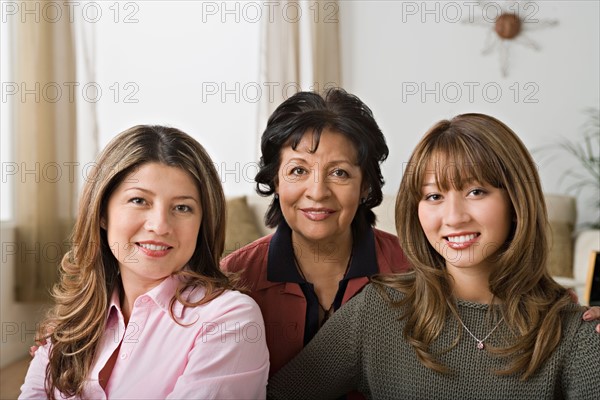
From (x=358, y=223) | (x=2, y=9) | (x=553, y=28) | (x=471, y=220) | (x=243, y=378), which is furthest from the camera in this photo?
(x=553, y=28)

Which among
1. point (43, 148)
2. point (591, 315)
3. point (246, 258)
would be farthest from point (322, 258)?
point (43, 148)

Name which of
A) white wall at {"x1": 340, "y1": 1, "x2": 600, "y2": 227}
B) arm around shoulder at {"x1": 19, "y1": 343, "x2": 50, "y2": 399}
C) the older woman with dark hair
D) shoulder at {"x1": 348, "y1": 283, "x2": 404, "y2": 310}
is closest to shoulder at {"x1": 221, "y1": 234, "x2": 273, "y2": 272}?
the older woman with dark hair

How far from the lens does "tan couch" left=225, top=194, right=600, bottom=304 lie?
3.77 m

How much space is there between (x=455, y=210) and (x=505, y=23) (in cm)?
383

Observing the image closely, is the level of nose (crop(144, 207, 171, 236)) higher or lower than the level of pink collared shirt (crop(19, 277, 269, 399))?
higher

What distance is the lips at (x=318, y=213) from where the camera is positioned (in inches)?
73.0

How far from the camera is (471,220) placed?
1545 millimetres

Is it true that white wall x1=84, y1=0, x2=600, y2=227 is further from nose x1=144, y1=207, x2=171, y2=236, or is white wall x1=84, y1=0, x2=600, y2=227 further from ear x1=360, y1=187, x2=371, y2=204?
nose x1=144, y1=207, x2=171, y2=236

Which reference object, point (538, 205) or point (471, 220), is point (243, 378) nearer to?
point (471, 220)

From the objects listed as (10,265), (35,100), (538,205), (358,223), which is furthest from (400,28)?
(538,205)

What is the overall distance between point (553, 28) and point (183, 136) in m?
4.01

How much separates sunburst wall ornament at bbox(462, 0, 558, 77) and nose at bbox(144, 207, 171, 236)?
13.2 feet

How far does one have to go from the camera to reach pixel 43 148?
3848 mm

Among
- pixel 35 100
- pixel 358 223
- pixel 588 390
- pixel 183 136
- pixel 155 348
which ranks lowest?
pixel 588 390
